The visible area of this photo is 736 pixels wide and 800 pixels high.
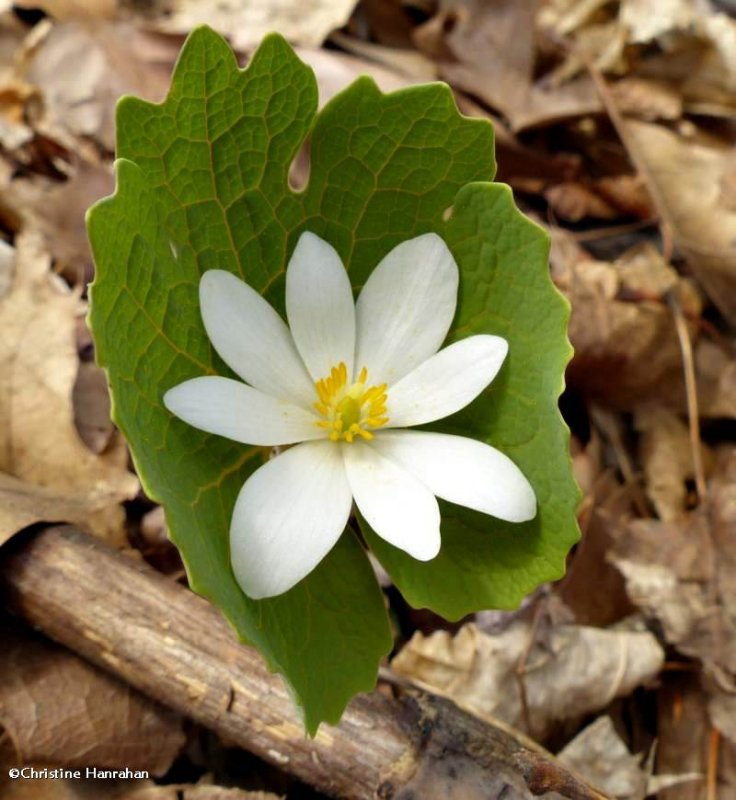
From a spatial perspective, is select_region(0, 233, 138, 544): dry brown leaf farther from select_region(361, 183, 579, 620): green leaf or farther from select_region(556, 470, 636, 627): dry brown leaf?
select_region(556, 470, 636, 627): dry brown leaf

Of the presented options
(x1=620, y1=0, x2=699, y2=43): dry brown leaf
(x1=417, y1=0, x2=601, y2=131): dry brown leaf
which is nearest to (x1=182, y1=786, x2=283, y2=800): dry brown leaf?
(x1=417, y1=0, x2=601, y2=131): dry brown leaf

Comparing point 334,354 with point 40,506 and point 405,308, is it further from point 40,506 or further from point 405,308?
point 40,506

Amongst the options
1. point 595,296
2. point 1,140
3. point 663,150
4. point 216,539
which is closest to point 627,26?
point 663,150

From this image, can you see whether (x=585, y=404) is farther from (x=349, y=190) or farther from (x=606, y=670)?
(x=349, y=190)

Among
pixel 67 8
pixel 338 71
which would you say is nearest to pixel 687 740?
pixel 338 71

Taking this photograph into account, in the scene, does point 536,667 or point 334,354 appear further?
point 536,667

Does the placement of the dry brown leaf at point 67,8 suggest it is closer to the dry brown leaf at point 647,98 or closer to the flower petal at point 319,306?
the dry brown leaf at point 647,98
